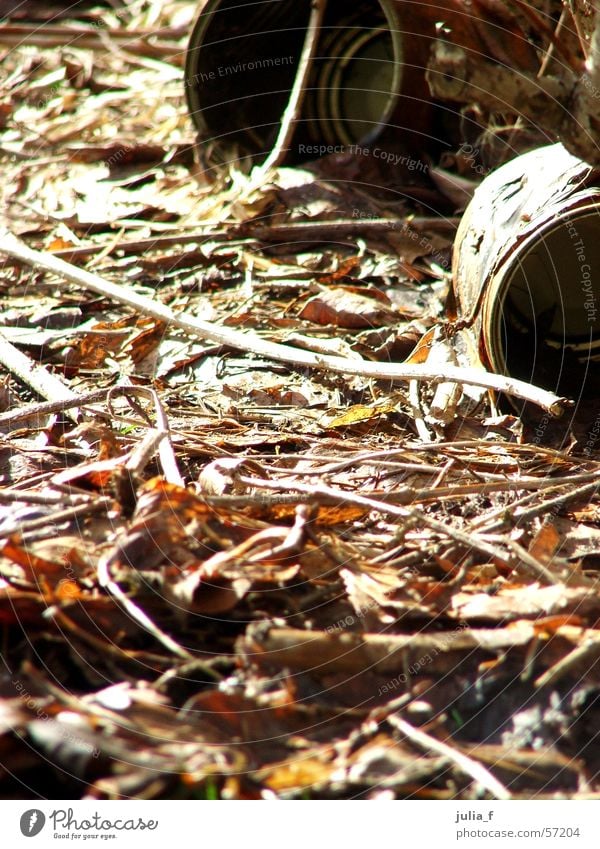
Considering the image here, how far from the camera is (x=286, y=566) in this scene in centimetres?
112

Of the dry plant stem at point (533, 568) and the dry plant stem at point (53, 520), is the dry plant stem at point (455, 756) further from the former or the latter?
the dry plant stem at point (53, 520)

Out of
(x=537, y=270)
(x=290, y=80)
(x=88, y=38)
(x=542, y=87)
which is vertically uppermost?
(x=88, y=38)

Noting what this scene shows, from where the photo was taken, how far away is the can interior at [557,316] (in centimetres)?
176

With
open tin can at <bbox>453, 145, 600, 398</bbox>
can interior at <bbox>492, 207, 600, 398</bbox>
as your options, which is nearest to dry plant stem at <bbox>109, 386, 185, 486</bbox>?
open tin can at <bbox>453, 145, 600, 398</bbox>

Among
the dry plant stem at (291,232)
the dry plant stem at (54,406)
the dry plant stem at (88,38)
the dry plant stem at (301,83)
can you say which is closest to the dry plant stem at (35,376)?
the dry plant stem at (54,406)

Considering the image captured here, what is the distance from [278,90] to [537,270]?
132cm

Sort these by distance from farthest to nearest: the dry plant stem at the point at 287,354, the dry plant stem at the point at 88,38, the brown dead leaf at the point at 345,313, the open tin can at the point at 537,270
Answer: the dry plant stem at the point at 88,38 < the brown dead leaf at the point at 345,313 < the open tin can at the point at 537,270 < the dry plant stem at the point at 287,354

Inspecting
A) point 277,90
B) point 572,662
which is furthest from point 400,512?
point 277,90

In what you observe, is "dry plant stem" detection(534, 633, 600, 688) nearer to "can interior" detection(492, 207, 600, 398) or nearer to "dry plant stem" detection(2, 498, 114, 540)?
"dry plant stem" detection(2, 498, 114, 540)

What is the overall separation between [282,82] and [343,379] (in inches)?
54.6

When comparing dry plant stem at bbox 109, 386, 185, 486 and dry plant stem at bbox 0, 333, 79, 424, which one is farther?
dry plant stem at bbox 0, 333, 79, 424

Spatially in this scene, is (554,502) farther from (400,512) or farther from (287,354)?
(287,354)

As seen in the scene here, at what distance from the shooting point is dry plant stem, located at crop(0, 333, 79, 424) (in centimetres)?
160
